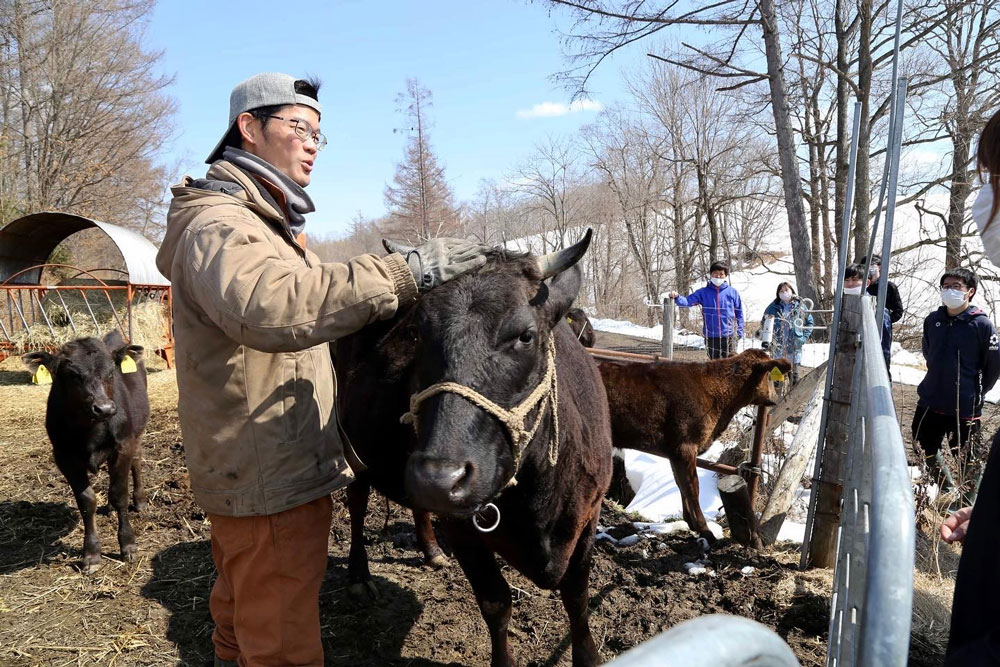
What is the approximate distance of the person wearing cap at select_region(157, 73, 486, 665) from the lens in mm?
1965

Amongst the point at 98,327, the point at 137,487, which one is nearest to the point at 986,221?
the point at 137,487

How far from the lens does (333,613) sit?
13.3 feet

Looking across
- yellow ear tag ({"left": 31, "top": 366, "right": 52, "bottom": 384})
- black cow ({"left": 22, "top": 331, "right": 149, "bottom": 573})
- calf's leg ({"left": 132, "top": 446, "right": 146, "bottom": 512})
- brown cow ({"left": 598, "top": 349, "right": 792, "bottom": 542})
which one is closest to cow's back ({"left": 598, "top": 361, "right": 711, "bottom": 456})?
brown cow ({"left": 598, "top": 349, "right": 792, "bottom": 542})

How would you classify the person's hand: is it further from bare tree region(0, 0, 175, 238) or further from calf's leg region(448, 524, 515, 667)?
bare tree region(0, 0, 175, 238)

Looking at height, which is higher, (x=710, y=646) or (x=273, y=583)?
(x=710, y=646)

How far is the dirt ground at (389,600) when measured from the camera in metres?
3.63

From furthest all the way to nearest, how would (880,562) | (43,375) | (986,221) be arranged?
(43,375) → (986,221) → (880,562)

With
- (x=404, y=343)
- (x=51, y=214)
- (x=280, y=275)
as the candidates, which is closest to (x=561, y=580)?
(x=404, y=343)

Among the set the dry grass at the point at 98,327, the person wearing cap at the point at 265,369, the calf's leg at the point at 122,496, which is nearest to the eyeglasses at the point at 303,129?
the person wearing cap at the point at 265,369

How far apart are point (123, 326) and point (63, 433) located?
29.0 ft

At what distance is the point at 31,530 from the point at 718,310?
28.3ft

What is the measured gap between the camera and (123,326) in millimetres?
12953

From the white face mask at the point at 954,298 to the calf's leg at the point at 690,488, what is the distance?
3.07 meters

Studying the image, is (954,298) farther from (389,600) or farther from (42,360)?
(42,360)
